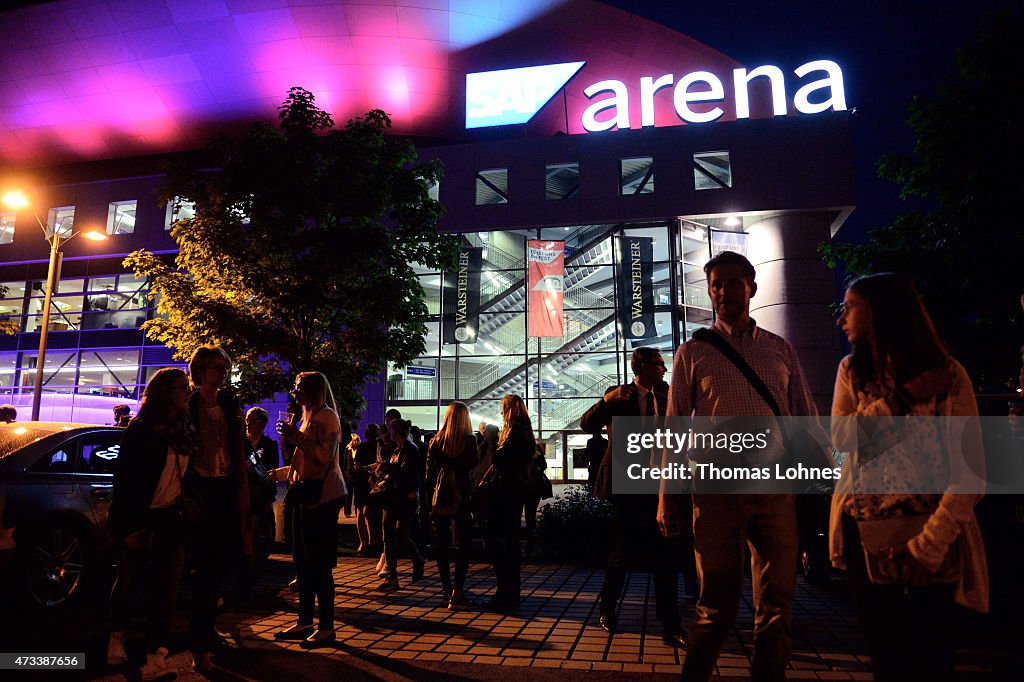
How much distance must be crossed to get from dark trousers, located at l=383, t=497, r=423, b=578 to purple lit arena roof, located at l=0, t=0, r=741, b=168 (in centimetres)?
2144

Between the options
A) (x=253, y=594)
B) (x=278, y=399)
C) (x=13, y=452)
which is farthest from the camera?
(x=278, y=399)

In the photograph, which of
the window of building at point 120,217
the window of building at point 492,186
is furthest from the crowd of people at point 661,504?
the window of building at point 120,217

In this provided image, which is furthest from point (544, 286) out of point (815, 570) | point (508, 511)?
point (508, 511)

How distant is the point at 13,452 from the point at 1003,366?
56.1ft

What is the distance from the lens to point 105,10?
25.3 metres

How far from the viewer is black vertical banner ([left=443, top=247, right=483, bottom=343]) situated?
22.6m

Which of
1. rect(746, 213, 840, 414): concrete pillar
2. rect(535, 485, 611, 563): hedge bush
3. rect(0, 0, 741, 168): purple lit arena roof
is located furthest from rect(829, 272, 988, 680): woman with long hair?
rect(0, 0, 741, 168): purple lit arena roof

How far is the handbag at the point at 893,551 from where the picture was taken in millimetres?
1951

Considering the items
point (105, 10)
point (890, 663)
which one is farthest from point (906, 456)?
point (105, 10)

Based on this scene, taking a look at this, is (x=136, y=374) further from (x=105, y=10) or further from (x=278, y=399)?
(x=105, y=10)

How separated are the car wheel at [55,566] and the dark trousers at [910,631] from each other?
255 inches

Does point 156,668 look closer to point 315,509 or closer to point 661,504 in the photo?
point 315,509

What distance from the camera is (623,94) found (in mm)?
23562

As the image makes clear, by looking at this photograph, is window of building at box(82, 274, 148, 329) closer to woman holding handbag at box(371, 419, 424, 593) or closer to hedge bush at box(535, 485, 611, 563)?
hedge bush at box(535, 485, 611, 563)
